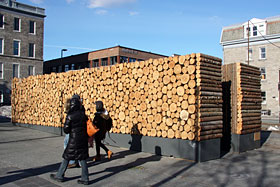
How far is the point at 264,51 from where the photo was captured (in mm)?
38812

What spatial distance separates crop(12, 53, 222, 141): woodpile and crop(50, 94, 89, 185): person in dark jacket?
3339mm

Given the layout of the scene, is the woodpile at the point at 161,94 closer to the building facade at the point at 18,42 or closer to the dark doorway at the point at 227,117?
the dark doorway at the point at 227,117

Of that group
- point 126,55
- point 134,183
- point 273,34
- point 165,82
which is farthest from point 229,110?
point 126,55

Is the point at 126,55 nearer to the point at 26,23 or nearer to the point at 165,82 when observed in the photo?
the point at 26,23

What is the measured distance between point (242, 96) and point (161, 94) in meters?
3.02

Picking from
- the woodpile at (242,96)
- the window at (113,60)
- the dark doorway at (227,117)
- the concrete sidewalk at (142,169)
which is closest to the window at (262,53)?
the window at (113,60)

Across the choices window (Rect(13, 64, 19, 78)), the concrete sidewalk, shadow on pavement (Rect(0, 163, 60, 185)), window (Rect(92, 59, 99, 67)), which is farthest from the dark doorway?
window (Rect(92, 59, 99, 67))

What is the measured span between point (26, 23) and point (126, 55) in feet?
51.2

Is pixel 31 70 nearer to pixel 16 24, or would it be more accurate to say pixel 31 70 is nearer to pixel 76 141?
pixel 16 24

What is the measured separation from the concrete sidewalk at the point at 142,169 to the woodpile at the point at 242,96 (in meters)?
1.01

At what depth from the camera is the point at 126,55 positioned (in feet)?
151

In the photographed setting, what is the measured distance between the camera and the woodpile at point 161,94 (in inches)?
334

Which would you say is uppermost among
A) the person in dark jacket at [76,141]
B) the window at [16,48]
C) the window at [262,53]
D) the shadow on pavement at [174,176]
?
the window at [16,48]

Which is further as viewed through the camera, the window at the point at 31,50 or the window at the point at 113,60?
the window at the point at 113,60
